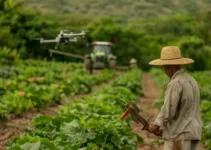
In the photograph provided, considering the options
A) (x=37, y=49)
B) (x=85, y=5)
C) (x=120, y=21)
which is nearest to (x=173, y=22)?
(x=120, y=21)

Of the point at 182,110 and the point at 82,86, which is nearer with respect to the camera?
the point at 182,110

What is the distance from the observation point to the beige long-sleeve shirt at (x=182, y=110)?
4.88 metres

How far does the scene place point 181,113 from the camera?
4.93m

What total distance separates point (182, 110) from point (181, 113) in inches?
1.5

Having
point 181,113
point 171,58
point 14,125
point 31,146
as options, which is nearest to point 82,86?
point 14,125

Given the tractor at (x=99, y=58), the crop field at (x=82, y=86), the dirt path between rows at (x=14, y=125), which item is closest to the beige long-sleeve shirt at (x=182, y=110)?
the crop field at (x=82, y=86)

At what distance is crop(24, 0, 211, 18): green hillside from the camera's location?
478 ft

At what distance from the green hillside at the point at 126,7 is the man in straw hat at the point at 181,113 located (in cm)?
13817

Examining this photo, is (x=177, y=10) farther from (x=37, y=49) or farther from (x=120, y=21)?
(x=37, y=49)

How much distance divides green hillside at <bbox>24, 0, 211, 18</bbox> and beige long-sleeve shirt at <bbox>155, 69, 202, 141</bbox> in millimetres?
138202

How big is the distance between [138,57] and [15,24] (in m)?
18.3

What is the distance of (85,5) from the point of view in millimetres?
153375

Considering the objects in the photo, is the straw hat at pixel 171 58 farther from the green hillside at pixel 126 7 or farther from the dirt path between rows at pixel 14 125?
the green hillside at pixel 126 7

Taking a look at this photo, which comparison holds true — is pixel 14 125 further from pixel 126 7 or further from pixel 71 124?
pixel 126 7
